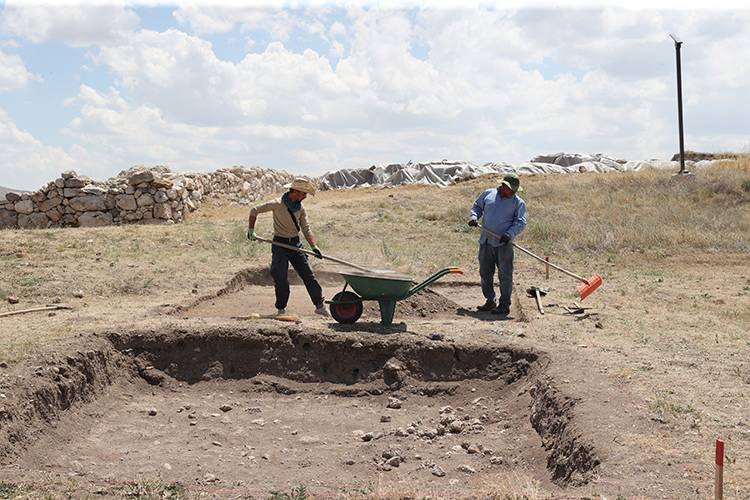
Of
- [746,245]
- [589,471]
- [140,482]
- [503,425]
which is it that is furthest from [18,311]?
[746,245]

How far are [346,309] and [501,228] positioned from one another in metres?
2.14

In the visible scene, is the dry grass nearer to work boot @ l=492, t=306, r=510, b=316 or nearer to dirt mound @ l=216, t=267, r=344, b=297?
dirt mound @ l=216, t=267, r=344, b=297

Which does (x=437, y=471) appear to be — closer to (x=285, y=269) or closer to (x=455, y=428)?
(x=455, y=428)

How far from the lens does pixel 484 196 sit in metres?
9.25

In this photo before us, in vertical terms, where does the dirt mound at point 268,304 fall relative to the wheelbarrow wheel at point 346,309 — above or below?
below

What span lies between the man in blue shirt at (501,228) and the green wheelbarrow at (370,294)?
1.23m

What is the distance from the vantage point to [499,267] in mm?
9117

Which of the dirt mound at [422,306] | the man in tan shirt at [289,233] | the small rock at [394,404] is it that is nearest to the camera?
the small rock at [394,404]

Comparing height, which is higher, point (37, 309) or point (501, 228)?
point (501, 228)

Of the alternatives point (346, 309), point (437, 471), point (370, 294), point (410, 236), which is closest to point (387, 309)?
point (370, 294)

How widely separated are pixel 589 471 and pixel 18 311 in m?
6.65

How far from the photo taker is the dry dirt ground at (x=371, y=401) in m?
4.76

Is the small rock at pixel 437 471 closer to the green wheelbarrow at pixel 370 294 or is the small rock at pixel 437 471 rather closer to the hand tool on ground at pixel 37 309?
the green wheelbarrow at pixel 370 294

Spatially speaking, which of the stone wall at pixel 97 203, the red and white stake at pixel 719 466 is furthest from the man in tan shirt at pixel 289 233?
the stone wall at pixel 97 203
